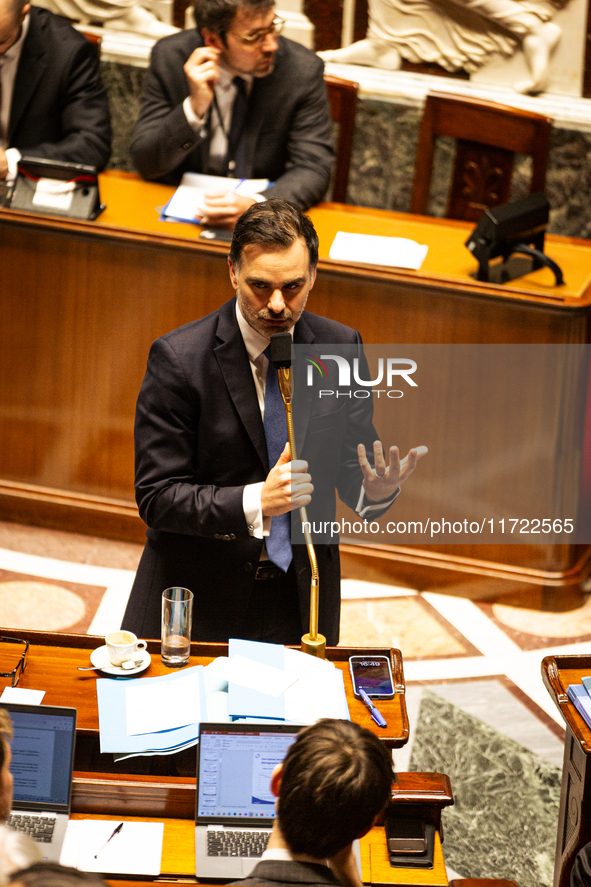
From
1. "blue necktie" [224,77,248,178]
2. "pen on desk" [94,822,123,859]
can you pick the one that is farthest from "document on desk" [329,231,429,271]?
"pen on desk" [94,822,123,859]

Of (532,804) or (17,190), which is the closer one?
(532,804)

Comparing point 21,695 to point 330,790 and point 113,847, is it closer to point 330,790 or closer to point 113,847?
point 113,847

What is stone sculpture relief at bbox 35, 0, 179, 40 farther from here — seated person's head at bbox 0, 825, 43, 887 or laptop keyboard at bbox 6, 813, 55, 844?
seated person's head at bbox 0, 825, 43, 887

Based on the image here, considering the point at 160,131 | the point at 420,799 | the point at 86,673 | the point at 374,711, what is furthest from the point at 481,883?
the point at 160,131

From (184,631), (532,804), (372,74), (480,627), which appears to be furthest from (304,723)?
(372,74)

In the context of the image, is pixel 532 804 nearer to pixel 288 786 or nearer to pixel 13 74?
pixel 288 786

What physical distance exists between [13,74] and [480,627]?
9.45 ft

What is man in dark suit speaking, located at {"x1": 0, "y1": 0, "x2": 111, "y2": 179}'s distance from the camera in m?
4.29

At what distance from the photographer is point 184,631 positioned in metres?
2.35

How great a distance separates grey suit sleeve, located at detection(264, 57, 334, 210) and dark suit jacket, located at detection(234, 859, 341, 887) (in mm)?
2981

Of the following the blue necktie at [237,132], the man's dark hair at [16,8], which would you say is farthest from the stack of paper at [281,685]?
the man's dark hair at [16,8]

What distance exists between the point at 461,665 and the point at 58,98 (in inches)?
110

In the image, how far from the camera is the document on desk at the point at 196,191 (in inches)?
159

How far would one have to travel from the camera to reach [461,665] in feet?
12.3
